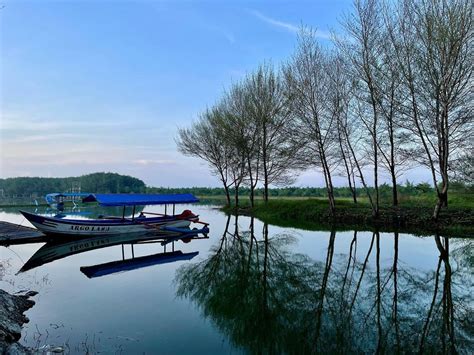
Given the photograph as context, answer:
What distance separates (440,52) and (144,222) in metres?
16.0

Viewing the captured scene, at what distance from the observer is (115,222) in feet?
57.9

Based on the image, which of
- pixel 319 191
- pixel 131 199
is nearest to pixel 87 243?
pixel 131 199

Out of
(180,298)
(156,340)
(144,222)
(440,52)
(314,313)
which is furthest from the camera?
(144,222)

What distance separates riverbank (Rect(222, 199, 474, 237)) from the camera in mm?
17016

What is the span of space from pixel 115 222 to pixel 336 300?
12.9 m

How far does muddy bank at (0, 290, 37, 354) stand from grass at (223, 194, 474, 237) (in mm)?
15469

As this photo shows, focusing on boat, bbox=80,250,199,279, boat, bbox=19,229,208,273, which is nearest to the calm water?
boat, bbox=80,250,199,279

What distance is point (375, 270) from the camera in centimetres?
1008

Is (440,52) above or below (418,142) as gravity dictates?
above

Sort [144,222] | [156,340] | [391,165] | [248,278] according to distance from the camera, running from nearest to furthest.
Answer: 1. [156,340]
2. [248,278]
3. [144,222]
4. [391,165]

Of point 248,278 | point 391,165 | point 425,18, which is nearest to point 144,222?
point 248,278

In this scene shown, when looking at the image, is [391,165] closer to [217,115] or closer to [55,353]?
[217,115]

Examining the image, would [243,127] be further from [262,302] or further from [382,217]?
[262,302]

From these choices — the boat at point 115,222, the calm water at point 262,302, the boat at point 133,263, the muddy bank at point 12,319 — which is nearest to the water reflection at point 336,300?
the calm water at point 262,302
